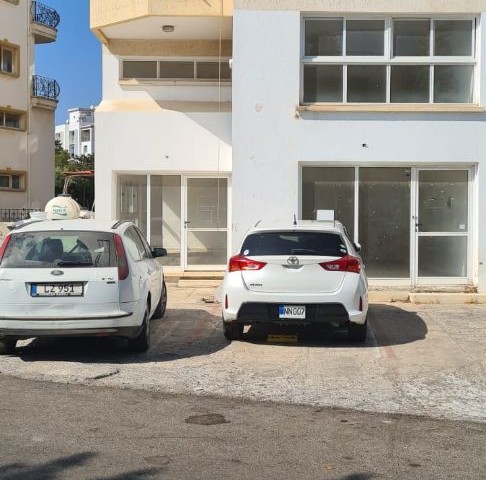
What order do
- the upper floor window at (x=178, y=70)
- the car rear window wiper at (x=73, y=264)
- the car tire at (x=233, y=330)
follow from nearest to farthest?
1. the car rear window wiper at (x=73, y=264)
2. the car tire at (x=233, y=330)
3. the upper floor window at (x=178, y=70)

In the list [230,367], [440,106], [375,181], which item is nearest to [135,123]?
[375,181]

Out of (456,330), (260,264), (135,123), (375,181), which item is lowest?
(456,330)

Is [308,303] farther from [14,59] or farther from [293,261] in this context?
[14,59]

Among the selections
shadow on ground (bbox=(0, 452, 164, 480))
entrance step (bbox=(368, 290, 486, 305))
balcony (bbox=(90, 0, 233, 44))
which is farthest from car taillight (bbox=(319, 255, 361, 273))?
balcony (bbox=(90, 0, 233, 44))

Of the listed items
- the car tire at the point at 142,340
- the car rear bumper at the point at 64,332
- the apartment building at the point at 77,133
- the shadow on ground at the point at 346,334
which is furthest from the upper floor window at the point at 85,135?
the car rear bumper at the point at 64,332

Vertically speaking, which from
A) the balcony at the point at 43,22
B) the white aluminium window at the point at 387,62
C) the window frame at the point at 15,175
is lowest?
the window frame at the point at 15,175

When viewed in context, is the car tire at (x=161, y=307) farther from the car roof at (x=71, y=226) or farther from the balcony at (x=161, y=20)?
the balcony at (x=161, y=20)

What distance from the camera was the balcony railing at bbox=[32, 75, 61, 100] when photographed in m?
33.7

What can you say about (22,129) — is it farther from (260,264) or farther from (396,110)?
(260,264)

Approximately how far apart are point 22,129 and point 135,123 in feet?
60.7

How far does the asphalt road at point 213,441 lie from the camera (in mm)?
4992

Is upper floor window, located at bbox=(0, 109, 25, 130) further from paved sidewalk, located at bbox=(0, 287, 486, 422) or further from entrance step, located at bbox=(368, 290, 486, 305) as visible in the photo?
paved sidewalk, located at bbox=(0, 287, 486, 422)

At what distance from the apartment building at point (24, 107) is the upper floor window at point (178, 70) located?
16.7 metres

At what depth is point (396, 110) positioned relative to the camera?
1373 centimetres
